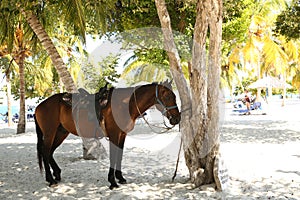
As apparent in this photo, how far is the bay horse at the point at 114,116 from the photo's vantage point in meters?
5.80

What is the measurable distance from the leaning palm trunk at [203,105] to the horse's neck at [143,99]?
66 centimetres

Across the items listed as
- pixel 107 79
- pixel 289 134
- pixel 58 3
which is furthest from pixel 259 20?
pixel 58 3

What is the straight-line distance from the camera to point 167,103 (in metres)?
5.70

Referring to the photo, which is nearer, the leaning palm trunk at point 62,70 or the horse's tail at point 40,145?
the horse's tail at point 40,145

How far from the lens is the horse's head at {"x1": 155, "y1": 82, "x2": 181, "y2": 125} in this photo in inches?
222

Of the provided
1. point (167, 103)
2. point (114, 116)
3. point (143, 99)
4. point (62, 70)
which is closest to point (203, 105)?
point (167, 103)

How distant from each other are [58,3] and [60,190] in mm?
5683

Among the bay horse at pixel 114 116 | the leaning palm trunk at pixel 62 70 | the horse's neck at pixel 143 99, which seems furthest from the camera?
the leaning palm trunk at pixel 62 70

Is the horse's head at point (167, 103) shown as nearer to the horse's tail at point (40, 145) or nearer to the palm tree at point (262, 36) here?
the horse's tail at point (40, 145)

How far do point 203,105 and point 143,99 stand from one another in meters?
1.13

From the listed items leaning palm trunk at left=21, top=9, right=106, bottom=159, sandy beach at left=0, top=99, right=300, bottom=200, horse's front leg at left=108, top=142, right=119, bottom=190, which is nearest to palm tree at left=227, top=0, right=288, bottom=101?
sandy beach at left=0, top=99, right=300, bottom=200

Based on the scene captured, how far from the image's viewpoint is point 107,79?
1028 inches

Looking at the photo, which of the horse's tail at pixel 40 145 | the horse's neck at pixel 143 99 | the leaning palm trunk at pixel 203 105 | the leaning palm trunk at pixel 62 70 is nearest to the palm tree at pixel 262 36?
the leaning palm trunk at pixel 62 70

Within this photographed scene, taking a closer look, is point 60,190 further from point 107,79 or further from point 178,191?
point 107,79
